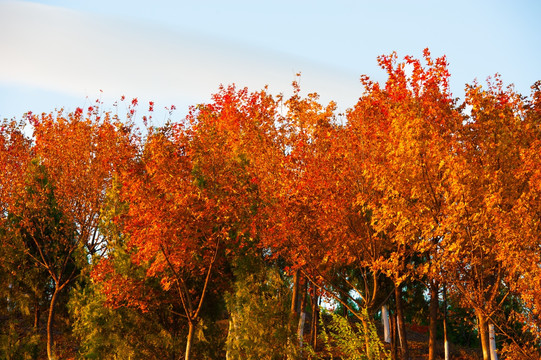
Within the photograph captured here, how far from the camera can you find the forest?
13961 mm

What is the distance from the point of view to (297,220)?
693 inches

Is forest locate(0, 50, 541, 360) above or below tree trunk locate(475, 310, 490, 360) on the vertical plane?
above

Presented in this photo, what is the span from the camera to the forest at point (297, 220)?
13961mm

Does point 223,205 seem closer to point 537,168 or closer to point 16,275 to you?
point 537,168

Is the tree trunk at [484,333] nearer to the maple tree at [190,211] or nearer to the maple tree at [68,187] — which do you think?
the maple tree at [190,211]

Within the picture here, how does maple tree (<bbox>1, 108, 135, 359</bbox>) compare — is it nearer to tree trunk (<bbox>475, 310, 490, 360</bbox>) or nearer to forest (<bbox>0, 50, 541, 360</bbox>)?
forest (<bbox>0, 50, 541, 360</bbox>)

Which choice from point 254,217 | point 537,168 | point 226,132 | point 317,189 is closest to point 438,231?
point 537,168

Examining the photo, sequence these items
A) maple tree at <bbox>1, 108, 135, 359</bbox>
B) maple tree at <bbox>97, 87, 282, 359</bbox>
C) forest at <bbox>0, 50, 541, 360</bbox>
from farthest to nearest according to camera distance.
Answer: maple tree at <bbox>1, 108, 135, 359</bbox> → maple tree at <bbox>97, 87, 282, 359</bbox> → forest at <bbox>0, 50, 541, 360</bbox>

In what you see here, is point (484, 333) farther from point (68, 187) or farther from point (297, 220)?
point (68, 187)

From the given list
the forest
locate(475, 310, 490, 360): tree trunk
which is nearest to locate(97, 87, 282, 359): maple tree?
the forest

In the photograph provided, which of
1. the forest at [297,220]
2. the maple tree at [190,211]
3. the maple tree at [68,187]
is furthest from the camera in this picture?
the maple tree at [68,187]

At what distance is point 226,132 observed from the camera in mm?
25500

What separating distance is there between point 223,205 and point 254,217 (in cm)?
103

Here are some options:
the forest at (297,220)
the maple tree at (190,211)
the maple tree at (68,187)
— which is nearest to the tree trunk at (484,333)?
the forest at (297,220)
